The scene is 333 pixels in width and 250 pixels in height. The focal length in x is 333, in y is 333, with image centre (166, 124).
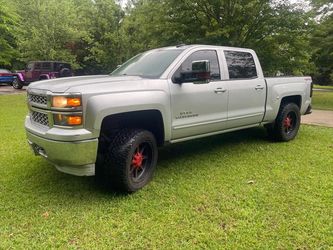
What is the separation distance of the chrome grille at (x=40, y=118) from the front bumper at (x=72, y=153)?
0.19 meters

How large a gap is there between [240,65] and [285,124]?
1.84 m

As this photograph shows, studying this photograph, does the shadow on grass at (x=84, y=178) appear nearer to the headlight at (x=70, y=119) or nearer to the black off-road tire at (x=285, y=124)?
the black off-road tire at (x=285, y=124)

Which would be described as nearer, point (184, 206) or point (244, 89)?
point (184, 206)

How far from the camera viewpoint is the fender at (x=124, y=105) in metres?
3.58

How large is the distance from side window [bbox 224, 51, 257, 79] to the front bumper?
2819mm

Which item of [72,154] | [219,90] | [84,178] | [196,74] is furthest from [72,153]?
[219,90]

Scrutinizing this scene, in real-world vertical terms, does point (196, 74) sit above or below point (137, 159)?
above

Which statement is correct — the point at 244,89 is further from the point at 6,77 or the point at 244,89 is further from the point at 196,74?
the point at 6,77

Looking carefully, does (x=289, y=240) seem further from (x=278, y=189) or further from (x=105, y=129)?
(x=105, y=129)

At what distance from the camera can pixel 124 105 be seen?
3.83m

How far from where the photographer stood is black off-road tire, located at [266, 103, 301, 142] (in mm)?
6565

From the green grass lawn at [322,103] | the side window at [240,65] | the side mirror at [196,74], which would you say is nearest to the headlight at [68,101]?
the side mirror at [196,74]

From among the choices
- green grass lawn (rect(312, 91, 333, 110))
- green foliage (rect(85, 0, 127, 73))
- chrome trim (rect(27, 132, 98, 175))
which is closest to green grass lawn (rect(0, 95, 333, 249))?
chrome trim (rect(27, 132, 98, 175))

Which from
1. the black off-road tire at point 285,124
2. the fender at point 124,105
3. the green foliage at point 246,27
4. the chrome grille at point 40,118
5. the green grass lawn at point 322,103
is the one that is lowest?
the green grass lawn at point 322,103
